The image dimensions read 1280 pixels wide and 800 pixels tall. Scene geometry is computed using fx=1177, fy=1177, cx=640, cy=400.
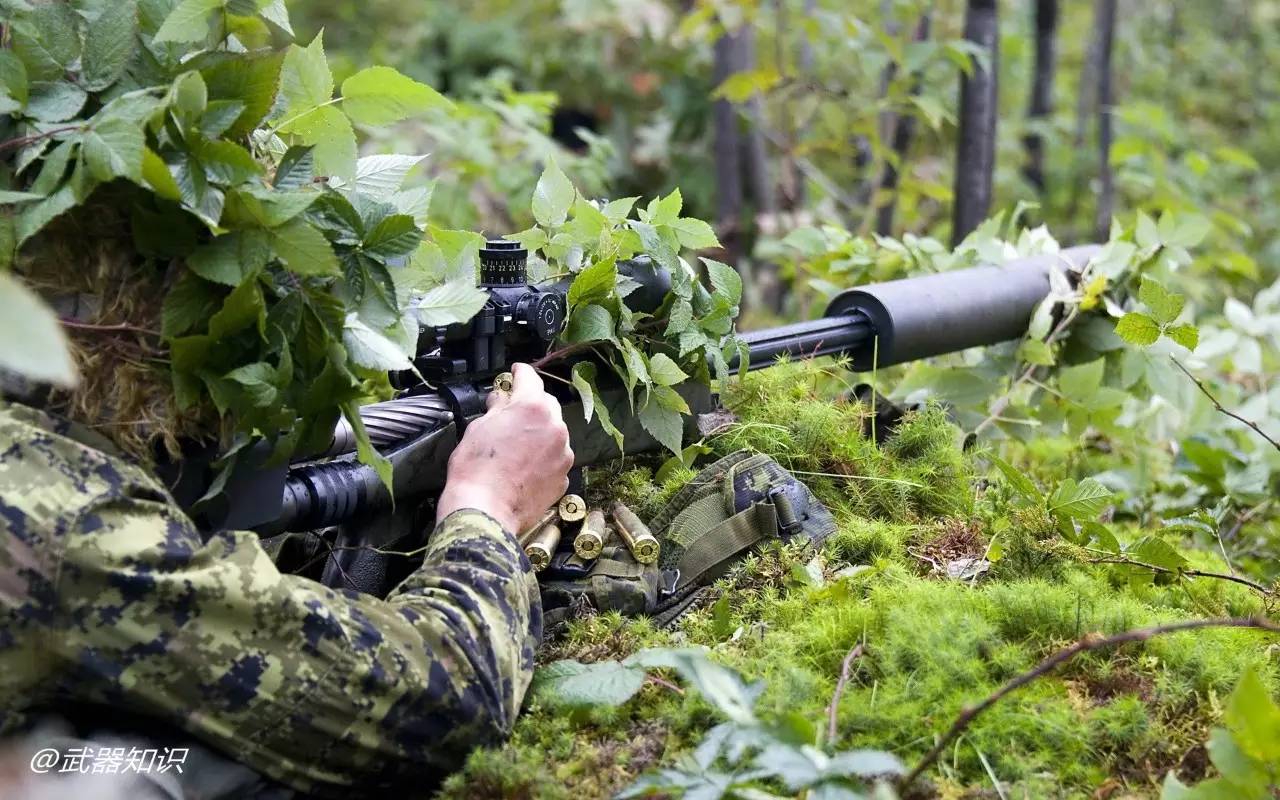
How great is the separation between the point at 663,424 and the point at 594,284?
389 mm

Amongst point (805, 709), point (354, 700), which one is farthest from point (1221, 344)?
point (354, 700)

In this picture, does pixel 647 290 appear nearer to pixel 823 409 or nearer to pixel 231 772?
pixel 823 409

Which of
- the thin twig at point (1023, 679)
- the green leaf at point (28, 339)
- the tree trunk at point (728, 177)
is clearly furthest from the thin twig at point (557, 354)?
the tree trunk at point (728, 177)

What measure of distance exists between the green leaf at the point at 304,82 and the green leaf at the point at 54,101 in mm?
403

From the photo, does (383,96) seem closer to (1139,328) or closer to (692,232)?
(692,232)

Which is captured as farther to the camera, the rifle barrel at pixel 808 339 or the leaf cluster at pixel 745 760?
the rifle barrel at pixel 808 339

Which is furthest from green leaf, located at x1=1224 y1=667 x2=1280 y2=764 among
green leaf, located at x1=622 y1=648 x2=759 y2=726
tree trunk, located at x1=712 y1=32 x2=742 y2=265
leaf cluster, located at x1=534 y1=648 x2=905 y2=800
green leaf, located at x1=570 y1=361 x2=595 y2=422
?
tree trunk, located at x1=712 y1=32 x2=742 y2=265

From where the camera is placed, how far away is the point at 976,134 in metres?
5.52

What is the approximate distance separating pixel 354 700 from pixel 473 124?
502 centimetres

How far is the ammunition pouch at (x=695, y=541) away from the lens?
8.73 ft

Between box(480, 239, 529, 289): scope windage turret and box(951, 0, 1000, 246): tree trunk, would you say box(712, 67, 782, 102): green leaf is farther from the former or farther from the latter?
box(480, 239, 529, 289): scope windage turret

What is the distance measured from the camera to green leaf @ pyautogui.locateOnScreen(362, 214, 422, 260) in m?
2.24

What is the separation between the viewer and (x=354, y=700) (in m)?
2.01

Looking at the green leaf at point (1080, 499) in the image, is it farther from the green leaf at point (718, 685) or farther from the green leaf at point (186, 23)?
the green leaf at point (186, 23)
